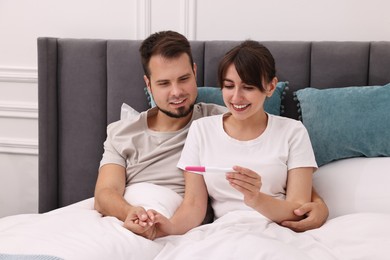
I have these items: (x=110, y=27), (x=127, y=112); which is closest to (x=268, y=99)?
(x=127, y=112)

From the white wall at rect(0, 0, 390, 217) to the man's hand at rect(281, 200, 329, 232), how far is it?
0.92 metres

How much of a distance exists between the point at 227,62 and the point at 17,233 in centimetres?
77

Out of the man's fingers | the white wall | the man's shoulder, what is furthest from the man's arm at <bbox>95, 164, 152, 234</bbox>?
the white wall

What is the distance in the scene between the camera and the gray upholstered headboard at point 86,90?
88.3 inches

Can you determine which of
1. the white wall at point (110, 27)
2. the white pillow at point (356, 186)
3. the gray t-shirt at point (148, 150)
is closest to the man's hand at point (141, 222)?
the gray t-shirt at point (148, 150)

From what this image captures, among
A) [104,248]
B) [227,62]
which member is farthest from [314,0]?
[104,248]

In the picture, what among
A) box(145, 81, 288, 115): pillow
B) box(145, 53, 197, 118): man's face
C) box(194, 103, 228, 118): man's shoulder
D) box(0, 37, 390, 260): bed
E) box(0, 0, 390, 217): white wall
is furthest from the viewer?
box(0, 0, 390, 217): white wall

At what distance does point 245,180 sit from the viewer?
1.53m

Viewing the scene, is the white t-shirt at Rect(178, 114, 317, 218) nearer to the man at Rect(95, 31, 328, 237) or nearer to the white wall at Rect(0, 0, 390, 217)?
the man at Rect(95, 31, 328, 237)

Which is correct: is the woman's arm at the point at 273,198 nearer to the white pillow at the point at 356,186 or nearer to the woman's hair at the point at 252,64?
the white pillow at the point at 356,186

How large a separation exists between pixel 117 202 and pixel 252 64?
58 cm

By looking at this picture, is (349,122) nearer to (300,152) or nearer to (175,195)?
(300,152)

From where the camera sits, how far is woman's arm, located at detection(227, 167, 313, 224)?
1.53 meters

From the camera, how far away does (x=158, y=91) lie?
1.92 meters
